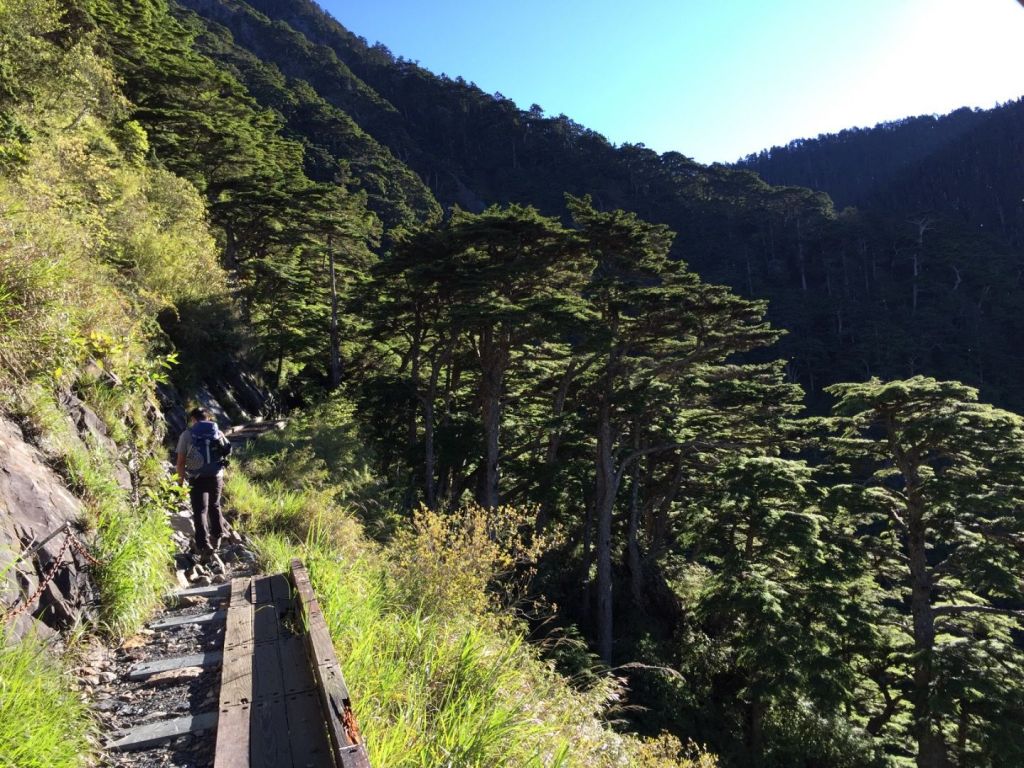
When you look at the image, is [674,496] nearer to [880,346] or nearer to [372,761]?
[372,761]

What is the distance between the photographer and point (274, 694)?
326 centimetres

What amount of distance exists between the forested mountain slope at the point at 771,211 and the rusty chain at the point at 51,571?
64232 mm

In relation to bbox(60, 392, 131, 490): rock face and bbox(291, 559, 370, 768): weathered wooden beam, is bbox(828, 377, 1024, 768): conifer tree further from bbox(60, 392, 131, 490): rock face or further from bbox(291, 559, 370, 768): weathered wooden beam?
bbox(60, 392, 131, 490): rock face

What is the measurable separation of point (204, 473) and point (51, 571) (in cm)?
247

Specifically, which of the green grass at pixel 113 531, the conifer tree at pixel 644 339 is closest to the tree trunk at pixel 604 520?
the conifer tree at pixel 644 339

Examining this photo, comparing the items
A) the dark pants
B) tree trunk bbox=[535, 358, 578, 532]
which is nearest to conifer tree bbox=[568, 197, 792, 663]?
tree trunk bbox=[535, 358, 578, 532]

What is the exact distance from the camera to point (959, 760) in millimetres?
14023

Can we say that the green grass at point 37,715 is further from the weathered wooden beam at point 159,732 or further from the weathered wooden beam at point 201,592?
the weathered wooden beam at point 201,592

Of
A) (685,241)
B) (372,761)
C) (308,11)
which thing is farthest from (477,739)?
(308,11)

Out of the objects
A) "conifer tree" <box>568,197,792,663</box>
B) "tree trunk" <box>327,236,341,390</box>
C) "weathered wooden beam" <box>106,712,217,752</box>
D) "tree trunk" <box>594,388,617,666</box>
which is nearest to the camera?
"weathered wooden beam" <box>106,712,217,752</box>

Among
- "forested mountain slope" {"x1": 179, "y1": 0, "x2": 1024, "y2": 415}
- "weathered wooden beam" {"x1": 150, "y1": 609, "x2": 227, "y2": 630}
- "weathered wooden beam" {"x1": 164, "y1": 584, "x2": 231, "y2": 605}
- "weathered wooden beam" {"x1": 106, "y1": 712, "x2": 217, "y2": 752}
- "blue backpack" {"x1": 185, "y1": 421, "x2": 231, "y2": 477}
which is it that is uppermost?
"forested mountain slope" {"x1": 179, "y1": 0, "x2": 1024, "y2": 415}

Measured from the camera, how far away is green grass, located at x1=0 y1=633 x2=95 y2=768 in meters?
2.31

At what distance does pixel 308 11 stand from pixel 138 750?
462 ft

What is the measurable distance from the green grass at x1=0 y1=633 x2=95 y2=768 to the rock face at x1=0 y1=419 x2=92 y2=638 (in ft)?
0.91
